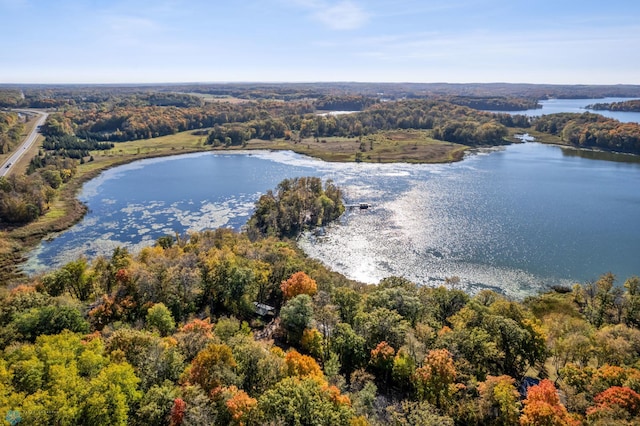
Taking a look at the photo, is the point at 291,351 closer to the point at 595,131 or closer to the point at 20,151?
the point at 20,151

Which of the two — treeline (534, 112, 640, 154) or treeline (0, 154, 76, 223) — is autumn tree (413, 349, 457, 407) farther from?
treeline (534, 112, 640, 154)

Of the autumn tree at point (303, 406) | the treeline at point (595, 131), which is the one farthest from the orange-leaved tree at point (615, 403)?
the treeline at point (595, 131)

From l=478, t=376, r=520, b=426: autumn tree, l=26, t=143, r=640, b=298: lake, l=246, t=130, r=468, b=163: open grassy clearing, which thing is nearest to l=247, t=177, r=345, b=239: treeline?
l=26, t=143, r=640, b=298: lake

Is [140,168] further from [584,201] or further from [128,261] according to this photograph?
[584,201]

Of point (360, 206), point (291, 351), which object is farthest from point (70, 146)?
point (291, 351)

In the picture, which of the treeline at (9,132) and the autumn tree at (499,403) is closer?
the autumn tree at (499,403)

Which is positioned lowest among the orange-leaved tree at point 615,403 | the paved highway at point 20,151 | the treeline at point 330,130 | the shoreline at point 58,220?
the shoreline at point 58,220

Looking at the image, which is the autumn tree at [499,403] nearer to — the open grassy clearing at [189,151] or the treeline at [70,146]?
the open grassy clearing at [189,151]
